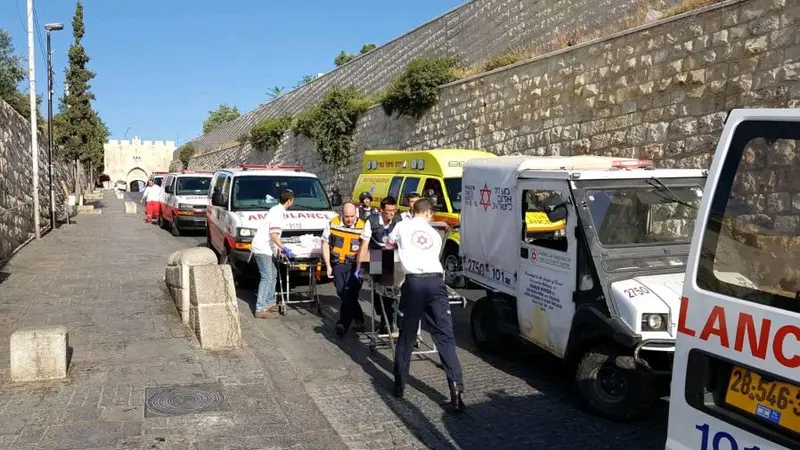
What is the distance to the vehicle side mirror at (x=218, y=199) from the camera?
12.5 m

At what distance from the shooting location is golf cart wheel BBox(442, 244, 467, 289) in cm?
1166

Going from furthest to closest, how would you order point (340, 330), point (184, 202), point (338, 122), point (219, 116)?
point (219, 116) → point (338, 122) → point (184, 202) → point (340, 330)

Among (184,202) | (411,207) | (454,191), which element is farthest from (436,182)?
(184,202)

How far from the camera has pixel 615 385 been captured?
5480 mm

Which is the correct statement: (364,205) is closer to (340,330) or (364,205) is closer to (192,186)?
(340,330)

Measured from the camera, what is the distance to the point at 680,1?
1330 cm

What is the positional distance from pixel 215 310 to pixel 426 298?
2.91m

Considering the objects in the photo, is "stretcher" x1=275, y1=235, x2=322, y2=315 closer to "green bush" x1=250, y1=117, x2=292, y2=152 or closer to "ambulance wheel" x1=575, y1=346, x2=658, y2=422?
"ambulance wheel" x1=575, y1=346, x2=658, y2=422

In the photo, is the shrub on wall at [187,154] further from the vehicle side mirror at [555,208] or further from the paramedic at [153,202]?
the vehicle side mirror at [555,208]

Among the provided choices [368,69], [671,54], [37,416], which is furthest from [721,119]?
[368,69]

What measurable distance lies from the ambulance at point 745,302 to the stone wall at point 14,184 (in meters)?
13.8

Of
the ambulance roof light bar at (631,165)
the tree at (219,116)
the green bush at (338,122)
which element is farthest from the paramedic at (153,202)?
the tree at (219,116)

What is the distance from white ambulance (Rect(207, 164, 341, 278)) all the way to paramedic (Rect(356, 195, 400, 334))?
9.62 feet

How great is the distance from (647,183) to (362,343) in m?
3.87
